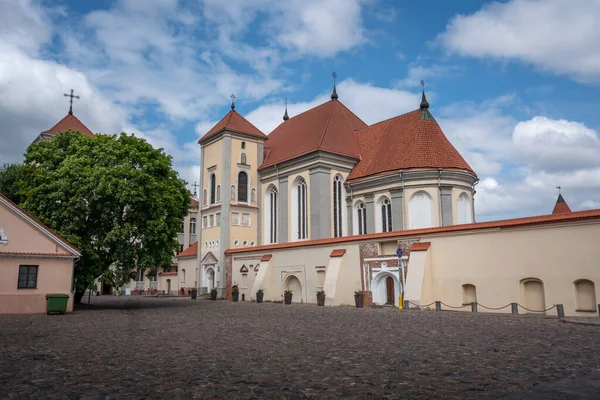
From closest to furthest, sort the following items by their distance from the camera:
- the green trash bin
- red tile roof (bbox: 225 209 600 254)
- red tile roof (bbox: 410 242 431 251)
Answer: red tile roof (bbox: 225 209 600 254) < the green trash bin < red tile roof (bbox: 410 242 431 251)

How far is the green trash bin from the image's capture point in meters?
20.1

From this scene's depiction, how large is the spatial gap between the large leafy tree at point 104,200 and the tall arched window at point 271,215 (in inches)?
604

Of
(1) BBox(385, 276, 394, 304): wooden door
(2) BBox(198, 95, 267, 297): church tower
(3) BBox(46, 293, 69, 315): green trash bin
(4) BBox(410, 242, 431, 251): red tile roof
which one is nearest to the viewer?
(3) BBox(46, 293, 69, 315): green trash bin

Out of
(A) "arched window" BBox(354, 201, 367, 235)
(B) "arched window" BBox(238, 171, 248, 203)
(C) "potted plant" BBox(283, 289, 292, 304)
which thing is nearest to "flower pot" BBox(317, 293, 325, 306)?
(C) "potted plant" BBox(283, 289, 292, 304)

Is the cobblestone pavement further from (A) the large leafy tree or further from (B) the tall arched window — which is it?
(B) the tall arched window

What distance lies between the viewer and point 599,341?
1055 cm

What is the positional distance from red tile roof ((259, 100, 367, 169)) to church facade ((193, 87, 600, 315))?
13cm

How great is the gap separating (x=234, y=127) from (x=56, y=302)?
24.1 m

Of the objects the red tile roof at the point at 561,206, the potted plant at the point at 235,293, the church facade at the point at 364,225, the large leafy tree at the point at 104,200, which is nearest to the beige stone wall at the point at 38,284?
the large leafy tree at the point at 104,200

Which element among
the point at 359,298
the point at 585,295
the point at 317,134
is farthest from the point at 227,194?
the point at 585,295

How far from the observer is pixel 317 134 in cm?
3847

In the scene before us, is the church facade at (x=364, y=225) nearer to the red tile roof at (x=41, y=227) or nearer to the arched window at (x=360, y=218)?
the arched window at (x=360, y=218)

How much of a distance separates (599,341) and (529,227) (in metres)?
9.75

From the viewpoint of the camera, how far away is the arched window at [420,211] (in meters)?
32.0
